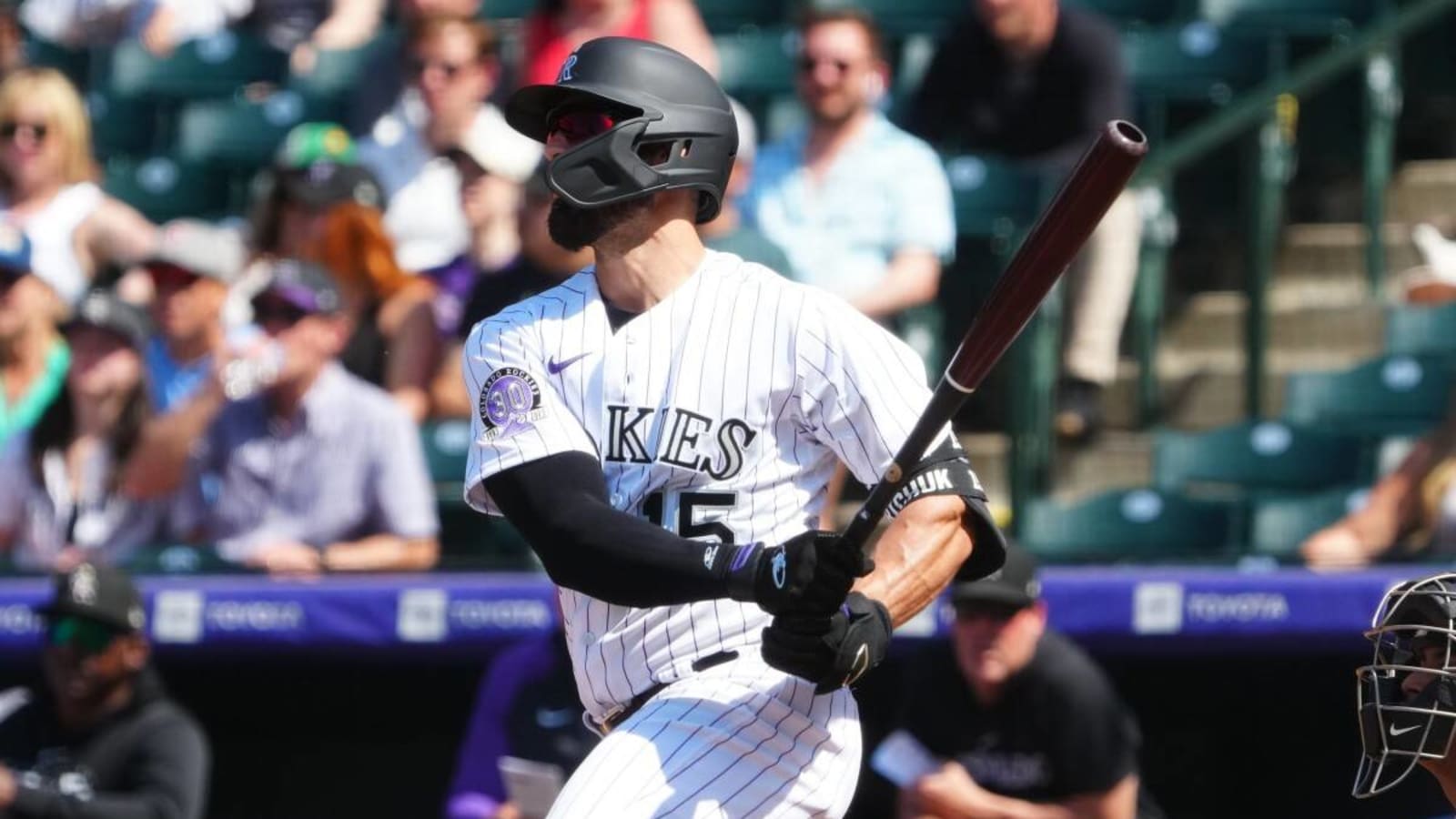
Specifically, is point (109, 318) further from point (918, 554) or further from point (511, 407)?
point (918, 554)

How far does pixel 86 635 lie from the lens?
5.63m

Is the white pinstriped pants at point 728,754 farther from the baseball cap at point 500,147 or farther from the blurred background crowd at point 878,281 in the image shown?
the baseball cap at point 500,147

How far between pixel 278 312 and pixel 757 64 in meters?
2.20

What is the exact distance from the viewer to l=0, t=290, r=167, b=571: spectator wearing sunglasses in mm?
6316

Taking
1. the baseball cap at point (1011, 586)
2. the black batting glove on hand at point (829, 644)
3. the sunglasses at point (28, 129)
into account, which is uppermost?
the sunglasses at point (28, 129)

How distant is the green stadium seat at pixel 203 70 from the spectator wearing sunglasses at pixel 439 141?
171 centimetres

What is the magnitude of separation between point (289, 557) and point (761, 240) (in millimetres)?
1439

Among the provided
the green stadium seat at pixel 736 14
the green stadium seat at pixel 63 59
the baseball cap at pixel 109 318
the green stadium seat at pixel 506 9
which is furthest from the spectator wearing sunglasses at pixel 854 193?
the green stadium seat at pixel 63 59

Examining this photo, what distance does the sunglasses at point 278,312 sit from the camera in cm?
613

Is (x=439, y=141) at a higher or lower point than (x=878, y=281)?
higher

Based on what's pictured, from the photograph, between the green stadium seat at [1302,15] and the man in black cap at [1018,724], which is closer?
the man in black cap at [1018,724]

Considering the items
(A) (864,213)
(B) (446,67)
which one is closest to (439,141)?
(B) (446,67)

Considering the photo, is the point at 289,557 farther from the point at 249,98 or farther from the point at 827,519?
the point at 249,98

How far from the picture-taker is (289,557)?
19.7 feet
